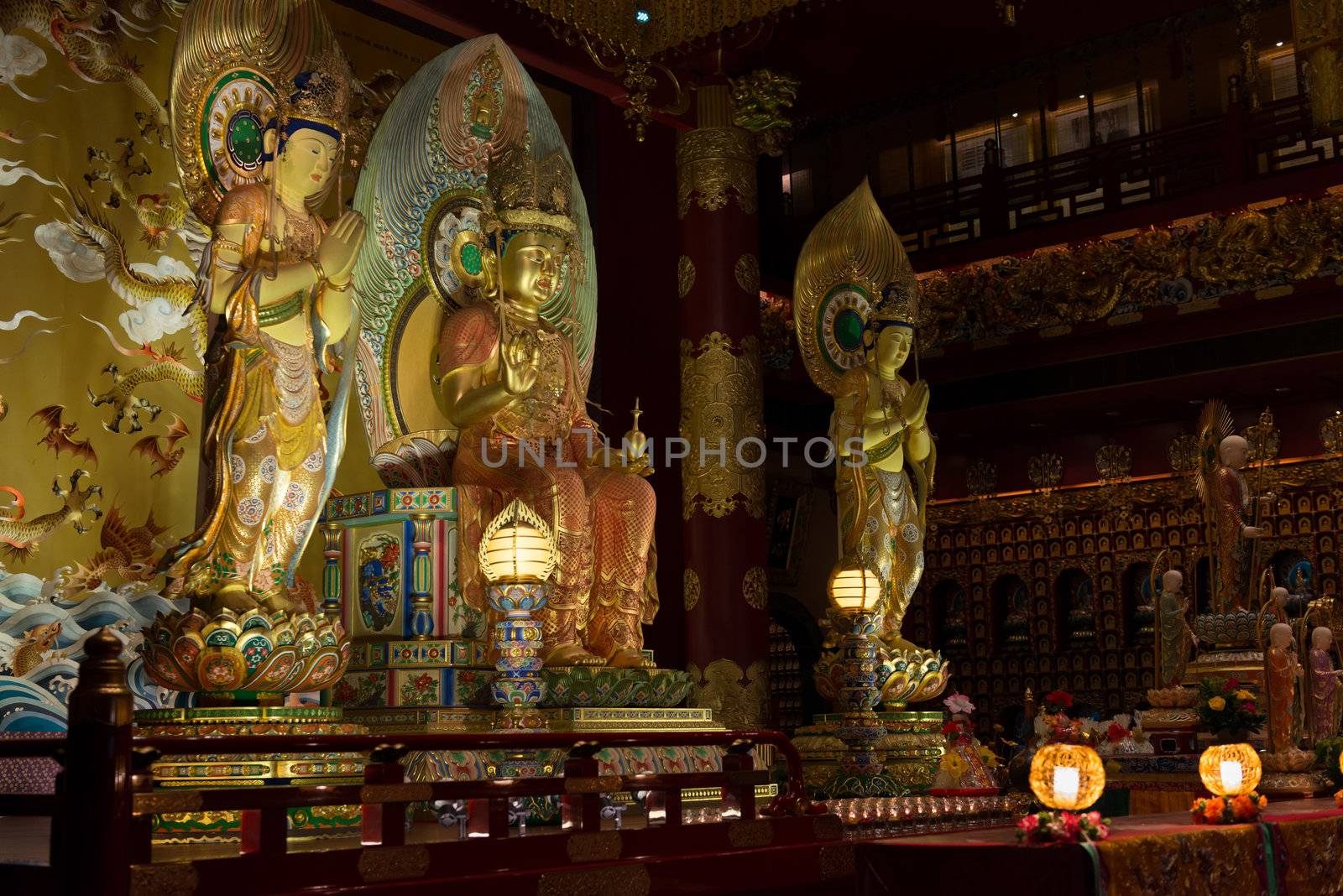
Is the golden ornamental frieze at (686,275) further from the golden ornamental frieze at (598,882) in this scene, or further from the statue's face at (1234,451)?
the golden ornamental frieze at (598,882)

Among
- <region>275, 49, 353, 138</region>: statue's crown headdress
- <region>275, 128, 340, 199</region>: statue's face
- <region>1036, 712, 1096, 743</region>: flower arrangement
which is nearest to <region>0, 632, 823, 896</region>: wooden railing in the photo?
<region>1036, 712, 1096, 743</region>: flower arrangement

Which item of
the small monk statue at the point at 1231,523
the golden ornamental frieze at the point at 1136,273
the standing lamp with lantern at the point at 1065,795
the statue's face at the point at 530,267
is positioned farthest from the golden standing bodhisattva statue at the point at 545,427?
the golden ornamental frieze at the point at 1136,273

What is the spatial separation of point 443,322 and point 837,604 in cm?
203

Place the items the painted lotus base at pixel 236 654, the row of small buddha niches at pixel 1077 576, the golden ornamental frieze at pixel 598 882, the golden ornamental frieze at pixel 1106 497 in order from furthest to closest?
the row of small buddha niches at pixel 1077 576, the golden ornamental frieze at pixel 1106 497, the painted lotus base at pixel 236 654, the golden ornamental frieze at pixel 598 882

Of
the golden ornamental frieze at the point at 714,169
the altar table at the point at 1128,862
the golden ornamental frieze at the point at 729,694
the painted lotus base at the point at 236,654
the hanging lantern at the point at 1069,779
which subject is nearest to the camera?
the altar table at the point at 1128,862

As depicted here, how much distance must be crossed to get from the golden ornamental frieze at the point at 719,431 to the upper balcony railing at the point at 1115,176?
264cm

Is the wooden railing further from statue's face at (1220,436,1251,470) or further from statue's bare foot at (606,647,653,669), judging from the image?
statue's face at (1220,436,1251,470)

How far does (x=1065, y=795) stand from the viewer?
10.1 feet

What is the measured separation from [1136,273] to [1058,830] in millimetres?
6759

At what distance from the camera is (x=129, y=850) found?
265cm

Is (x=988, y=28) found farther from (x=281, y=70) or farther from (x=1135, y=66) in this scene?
(x=281, y=70)

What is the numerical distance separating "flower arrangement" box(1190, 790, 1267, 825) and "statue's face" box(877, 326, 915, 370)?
3541mm

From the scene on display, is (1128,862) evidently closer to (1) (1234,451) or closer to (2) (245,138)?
(2) (245,138)

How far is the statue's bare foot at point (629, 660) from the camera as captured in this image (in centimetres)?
536
